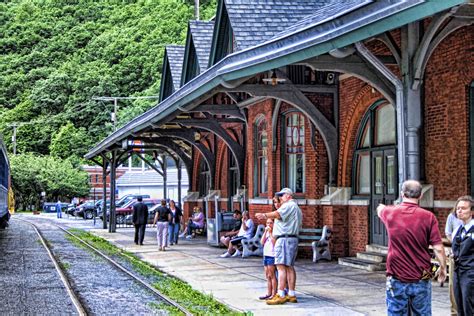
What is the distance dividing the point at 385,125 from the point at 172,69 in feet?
56.6

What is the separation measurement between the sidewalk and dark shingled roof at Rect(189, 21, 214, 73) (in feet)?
29.3

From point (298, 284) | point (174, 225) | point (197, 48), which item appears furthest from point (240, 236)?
point (197, 48)

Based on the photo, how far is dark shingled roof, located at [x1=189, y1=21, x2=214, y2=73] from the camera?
3025cm

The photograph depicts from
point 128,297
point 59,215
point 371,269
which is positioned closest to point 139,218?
point 371,269

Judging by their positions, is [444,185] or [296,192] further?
[296,192]

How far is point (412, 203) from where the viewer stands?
7926 millimetres

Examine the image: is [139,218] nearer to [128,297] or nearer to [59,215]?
[128,297]

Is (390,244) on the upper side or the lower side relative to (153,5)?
lower

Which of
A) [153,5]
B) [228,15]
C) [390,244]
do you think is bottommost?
[390,244]

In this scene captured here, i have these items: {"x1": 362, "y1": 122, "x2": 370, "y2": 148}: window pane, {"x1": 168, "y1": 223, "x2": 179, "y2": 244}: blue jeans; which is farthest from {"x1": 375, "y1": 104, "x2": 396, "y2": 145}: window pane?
{"x1": 168, "y1": 223, "x2": 179, "y2": 244}: blue jeans

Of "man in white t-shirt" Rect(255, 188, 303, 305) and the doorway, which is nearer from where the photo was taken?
"man in white t-shirt" Rect(255, 188, 303, 305)

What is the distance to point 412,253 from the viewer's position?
7.88 m

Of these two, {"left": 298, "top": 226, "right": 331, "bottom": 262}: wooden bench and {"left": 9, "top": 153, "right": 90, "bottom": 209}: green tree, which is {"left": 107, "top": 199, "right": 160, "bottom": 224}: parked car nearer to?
{"left": 298, "top": 226, "right": 331, "bottom": 262}: wooden bench

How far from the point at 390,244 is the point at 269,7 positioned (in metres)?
17.9
